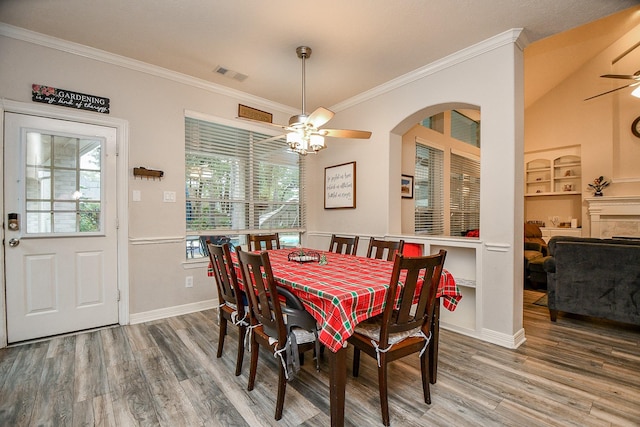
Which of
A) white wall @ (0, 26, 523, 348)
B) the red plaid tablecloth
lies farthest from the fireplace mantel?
the red plaid tablecloth

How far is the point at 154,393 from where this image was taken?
6.23ft

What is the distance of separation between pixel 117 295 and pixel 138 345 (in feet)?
2.45

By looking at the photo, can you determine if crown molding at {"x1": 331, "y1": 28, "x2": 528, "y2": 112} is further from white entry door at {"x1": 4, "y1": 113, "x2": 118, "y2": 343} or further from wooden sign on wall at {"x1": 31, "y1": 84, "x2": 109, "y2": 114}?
white entry door at {"x1": 4, "y1": 113, "x2": 118, "y2": 343}

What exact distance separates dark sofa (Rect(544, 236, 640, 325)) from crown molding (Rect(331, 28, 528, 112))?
208 centimetres

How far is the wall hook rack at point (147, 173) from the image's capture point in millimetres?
3088

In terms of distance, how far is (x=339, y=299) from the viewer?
1415 millimetres

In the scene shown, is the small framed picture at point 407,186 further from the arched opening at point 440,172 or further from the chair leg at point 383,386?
the chair leg at point 383,386

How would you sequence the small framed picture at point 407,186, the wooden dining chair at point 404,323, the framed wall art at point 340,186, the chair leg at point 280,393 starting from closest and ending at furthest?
the wooden dining chair at point 404,323
the chair leg at point 280,393
the framed wall art at point 340,186
the small framed picture at point 407,186

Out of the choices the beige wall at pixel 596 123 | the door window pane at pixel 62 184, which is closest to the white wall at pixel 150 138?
the door window pane at pixel 62 184

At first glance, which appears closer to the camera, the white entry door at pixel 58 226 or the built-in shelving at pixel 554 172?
the white entry door at pixel 58 226

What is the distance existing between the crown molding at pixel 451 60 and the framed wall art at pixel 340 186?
0.94 m

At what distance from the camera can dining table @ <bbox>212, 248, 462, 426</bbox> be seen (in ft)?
4.68

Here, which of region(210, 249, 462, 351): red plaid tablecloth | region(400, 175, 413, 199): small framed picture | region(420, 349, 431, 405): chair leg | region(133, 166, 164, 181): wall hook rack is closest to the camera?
region(210, 249, 462, 351): red plaid tablecloth

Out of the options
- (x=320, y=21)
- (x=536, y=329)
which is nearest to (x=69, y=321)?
(x=320, y=21)
